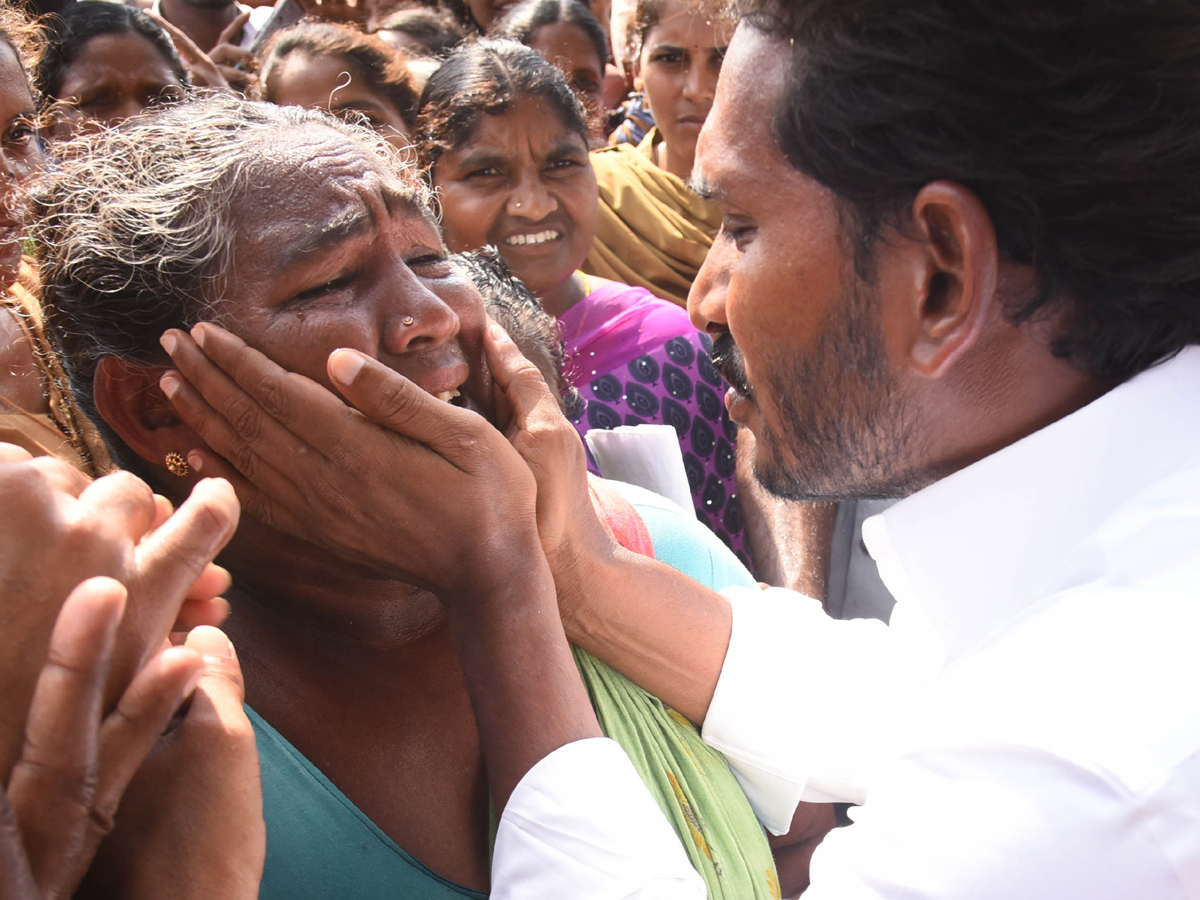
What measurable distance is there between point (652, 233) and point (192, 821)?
3.79m

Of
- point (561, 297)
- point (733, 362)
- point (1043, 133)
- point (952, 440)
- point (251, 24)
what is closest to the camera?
point (1043, 133)

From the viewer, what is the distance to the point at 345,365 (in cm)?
144

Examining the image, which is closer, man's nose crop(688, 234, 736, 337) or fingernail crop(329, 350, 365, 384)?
fingernail crop(329, 350, 365, 384)

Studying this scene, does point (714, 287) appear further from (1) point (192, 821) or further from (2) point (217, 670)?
(1) point (192, 821)

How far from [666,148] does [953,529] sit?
3432 mm

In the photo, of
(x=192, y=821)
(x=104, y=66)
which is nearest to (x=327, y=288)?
(x=192, y=821)

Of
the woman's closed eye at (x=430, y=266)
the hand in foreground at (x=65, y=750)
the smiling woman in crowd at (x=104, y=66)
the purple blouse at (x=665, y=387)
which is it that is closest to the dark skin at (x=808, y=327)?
the woman's closed eye at (x=430, y=266)

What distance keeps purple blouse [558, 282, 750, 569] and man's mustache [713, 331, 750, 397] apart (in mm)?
1137

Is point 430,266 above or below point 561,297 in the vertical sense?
above

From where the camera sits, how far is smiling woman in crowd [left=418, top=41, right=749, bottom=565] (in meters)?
3.40

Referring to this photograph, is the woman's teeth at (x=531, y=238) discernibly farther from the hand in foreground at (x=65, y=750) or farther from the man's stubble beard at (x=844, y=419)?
the hand in foreground at (x=65, y=750)

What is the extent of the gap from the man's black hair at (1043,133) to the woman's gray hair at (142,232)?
89 cm

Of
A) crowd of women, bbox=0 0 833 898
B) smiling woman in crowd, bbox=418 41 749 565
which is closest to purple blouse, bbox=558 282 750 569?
smiling woman in crowd, bbox=418 41 749 565

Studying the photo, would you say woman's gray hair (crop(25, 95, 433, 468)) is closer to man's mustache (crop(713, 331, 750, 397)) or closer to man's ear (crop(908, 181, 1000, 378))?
man's mustache (crop(713, 331, 750, 397))
